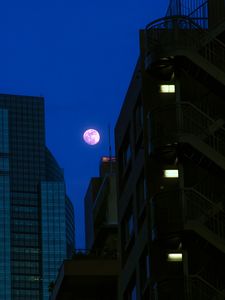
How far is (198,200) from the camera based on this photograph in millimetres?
31875

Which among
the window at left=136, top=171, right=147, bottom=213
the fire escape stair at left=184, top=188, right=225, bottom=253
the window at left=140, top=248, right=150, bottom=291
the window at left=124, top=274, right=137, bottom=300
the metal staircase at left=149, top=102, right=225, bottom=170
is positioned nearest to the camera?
the fire escape stair at left=184, top=188, right=225, bottom=253

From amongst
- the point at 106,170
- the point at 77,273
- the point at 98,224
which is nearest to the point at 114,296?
the point at 77,273

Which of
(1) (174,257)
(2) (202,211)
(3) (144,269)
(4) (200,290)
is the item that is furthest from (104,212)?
(4) (200,290)

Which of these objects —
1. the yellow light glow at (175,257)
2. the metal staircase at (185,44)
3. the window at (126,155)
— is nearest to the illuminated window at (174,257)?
the yellow light glow at (175,257)

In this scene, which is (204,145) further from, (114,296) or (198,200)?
(114,296)

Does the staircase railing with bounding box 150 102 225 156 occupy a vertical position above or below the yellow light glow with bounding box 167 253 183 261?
above

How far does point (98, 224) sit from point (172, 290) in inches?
1120

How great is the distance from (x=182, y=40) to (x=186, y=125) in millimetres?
2699

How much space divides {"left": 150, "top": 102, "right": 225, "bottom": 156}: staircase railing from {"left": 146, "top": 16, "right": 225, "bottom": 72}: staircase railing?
1.57 metres

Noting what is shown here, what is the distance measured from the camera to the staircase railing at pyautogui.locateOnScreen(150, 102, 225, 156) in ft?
106

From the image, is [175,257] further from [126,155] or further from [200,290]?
[126,155]

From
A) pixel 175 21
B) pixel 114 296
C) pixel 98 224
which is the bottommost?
pixel 114 296

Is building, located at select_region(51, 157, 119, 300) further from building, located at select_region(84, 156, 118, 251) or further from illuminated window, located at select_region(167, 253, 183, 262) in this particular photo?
illuminated window, located at select_region(167, 253, 183, 262)

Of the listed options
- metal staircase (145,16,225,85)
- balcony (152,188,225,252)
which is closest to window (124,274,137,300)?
balcony (152,188,225,252)
